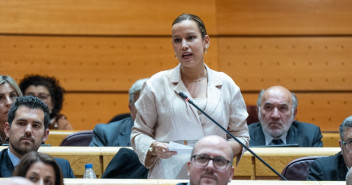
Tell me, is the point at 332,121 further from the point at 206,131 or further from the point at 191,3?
the point at 206,131

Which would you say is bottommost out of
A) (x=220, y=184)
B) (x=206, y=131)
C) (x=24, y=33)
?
(x=220, y=184)

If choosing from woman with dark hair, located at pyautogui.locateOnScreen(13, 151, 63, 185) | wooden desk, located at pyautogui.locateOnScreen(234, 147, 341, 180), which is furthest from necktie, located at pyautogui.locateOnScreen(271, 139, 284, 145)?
woman with dark hair, located at pyautogui.locateOnScreen(13, 151, 63, 185)

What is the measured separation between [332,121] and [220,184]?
3.55 metres

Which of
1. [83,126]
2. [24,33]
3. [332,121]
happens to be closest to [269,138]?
[332,121]

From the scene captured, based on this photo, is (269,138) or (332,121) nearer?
(269,138)

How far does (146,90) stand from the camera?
2934 mm

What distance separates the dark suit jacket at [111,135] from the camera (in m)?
4.24

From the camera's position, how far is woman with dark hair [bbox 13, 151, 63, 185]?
2.51 metres

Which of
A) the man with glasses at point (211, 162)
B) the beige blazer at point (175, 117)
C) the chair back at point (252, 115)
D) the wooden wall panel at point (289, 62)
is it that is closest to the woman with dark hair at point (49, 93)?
the chair back at point (252, 115)

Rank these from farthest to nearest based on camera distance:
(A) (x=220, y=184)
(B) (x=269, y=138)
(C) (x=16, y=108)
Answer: (B) (x=269, y=138) < (C) (x=16, y=108) < (A) (x=220, y=184)

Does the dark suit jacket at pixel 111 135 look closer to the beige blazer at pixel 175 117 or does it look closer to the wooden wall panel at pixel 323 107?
the beige blazer at pixel 175 117

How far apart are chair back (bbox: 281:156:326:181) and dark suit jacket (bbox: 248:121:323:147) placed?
935 mm

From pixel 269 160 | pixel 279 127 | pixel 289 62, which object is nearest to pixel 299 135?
pixel 279 127

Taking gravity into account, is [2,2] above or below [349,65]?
above
